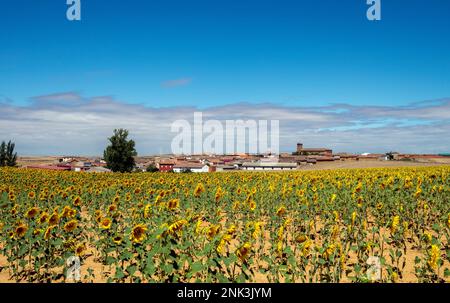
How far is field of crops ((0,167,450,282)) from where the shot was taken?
19.4 ft

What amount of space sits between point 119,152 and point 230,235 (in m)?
60.5

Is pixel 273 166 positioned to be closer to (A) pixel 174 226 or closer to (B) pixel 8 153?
(B) pixel 8 153

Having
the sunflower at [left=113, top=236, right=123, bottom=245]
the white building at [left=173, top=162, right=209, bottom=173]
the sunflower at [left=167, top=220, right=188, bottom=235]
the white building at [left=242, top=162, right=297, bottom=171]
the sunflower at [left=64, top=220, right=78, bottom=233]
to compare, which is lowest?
the white building at [left=173, top=162, right=209, bottom=173]

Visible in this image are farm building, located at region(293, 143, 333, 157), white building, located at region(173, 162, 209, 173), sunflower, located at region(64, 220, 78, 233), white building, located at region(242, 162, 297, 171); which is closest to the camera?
sunflower, located at region(64, 220, 78, 233)

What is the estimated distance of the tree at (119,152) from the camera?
206ft

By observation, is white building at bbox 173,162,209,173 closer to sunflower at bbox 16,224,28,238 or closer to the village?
the village

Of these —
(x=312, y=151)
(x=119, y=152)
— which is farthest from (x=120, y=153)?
(x=312, y=151)

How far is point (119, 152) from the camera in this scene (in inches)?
2484

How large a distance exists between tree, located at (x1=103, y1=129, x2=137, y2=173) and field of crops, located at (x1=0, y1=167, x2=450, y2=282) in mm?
46500

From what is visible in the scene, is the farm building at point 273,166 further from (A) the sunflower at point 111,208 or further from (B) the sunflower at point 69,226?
(B) the sunflower at point 69,226

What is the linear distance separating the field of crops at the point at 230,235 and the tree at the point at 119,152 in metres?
46.5

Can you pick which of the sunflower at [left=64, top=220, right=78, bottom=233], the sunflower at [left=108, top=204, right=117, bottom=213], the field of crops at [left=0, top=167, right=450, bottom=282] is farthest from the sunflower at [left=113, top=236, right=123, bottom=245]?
the sunflower at [left=108, top=204, right=117, bottom=213]
